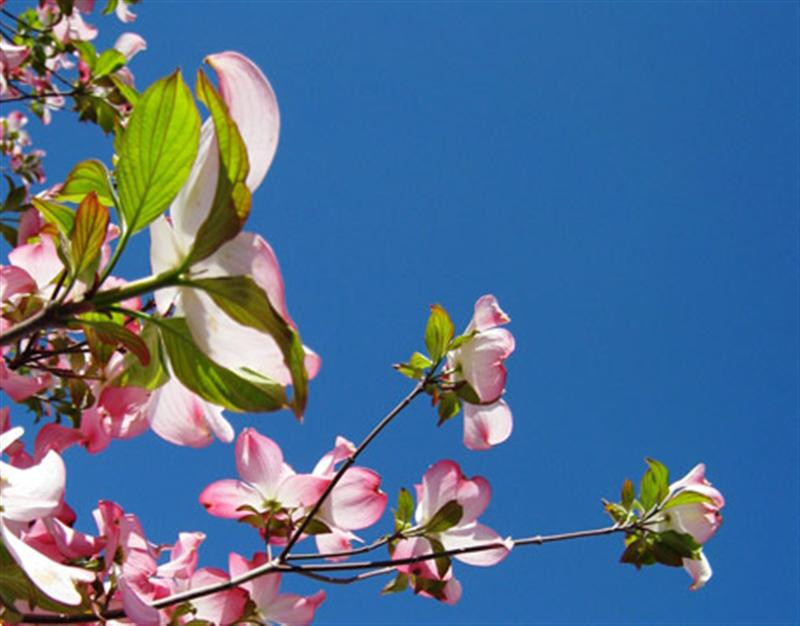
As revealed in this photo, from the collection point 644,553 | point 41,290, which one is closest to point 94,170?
point 41,290

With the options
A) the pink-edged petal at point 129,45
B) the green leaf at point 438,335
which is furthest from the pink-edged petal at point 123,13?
the green leaf at point 438,335

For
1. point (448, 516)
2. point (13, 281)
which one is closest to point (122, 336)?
point (13, 281)

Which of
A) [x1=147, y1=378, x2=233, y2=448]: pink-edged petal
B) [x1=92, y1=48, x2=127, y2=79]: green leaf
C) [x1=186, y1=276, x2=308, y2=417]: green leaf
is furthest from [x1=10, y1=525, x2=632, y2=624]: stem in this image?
[x1=92, y1=48, x2=127, y2=79]: green leaf

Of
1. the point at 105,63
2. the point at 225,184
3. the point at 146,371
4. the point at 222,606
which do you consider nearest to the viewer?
the point at 225,184

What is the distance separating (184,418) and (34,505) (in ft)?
0.34

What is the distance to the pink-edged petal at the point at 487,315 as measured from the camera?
88cm

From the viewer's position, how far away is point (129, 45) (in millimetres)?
1503

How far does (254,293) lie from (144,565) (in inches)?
19.0

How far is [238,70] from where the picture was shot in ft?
1.07

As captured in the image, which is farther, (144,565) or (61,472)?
(144,565)

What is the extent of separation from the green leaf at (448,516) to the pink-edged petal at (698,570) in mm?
304

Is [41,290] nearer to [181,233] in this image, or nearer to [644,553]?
[181,233]

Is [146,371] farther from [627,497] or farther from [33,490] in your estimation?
[627,497]

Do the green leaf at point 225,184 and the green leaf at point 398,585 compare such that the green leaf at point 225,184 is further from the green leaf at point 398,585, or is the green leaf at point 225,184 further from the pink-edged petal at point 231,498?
the green leaf at point 398,585
